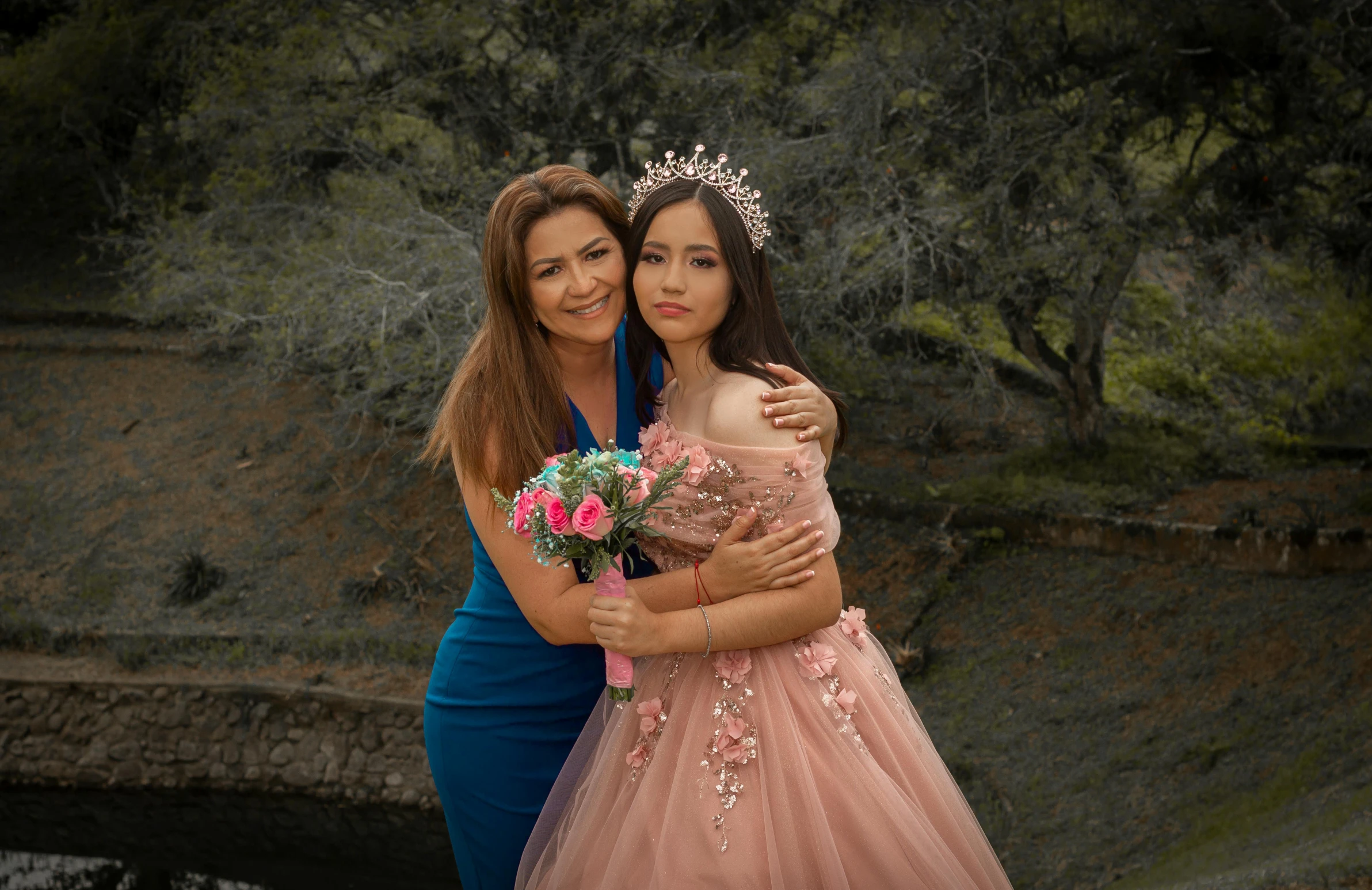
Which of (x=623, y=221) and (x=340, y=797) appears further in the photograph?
(x=340, y=797)

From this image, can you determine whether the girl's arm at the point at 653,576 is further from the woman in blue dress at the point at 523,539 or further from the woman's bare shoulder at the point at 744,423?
the woman's bare shoulder at the point at 744,423

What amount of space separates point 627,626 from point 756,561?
306 millimetres

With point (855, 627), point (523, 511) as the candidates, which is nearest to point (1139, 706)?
point (855, 627)

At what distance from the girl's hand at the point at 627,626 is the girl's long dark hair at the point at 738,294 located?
0.61 meters

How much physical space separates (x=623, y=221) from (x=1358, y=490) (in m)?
6.25

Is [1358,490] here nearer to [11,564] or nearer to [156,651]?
[156,651]

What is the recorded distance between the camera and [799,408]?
265cm

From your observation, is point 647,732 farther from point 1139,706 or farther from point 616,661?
point 1139,706

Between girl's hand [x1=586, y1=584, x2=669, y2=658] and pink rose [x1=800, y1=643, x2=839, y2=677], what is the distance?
357 mm

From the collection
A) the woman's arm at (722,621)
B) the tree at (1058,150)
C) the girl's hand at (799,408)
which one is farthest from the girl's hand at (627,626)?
the tree at (1058,150)

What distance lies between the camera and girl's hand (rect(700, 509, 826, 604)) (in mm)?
2533

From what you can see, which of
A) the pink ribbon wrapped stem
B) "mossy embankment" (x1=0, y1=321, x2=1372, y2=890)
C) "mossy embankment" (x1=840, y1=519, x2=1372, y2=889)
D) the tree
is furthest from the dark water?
the pink ribbon wrapped stem

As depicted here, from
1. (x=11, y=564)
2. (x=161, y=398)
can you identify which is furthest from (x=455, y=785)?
(x=161, y=398)

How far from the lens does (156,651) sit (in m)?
8.27
